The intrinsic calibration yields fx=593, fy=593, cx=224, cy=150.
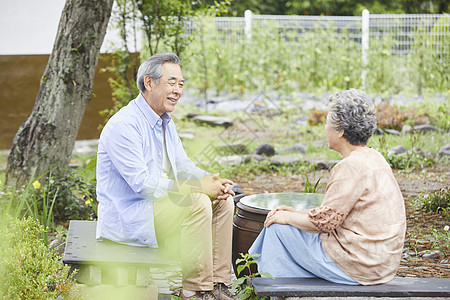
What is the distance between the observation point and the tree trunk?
18.1ft

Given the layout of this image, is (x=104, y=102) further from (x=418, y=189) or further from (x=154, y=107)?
(x=154, y=107)

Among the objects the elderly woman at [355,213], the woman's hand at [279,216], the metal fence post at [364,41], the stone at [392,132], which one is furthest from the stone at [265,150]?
the elderly woman at [355,213]

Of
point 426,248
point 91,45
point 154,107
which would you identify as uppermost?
point 91,45

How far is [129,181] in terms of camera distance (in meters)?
3.40

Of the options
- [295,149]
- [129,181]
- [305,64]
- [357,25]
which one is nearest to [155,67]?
[129,181]

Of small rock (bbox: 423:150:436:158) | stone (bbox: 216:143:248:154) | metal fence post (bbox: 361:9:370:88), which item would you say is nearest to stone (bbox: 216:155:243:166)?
stone (bbox: 216:143:248:154)

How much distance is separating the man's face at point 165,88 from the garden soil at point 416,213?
1590mm

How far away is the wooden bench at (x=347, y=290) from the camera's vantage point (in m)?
2.90

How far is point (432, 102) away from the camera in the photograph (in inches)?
436

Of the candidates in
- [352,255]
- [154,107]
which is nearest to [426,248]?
[352,255]

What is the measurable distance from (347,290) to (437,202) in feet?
9.76

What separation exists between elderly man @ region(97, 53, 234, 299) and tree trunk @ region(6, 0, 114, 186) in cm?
209

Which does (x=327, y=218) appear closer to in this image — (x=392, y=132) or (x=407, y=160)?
(x=407, y=160)

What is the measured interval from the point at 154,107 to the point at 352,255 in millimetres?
1538
